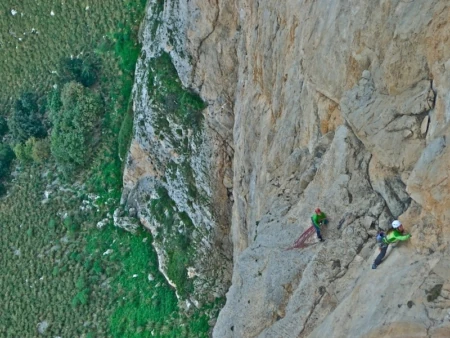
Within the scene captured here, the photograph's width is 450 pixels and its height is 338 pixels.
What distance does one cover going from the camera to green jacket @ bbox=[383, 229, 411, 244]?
608 inches

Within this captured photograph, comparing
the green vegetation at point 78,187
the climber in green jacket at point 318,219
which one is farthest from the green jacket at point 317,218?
the green vegetation at point 78,187

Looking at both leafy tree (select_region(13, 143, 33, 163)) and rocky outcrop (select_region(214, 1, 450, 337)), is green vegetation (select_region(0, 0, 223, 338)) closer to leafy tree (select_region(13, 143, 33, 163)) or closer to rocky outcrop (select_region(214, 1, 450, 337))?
leafy tree (select_region(13, 143, 33, 163))

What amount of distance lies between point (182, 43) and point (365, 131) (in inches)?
789

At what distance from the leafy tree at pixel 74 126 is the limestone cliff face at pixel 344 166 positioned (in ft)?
58.2

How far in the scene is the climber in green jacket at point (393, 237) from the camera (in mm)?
15539

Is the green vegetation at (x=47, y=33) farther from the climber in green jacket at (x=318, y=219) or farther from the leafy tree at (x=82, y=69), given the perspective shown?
the climber in green jacket at (x=318, y=219)

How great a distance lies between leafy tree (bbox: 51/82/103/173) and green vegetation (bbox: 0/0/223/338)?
0.08 meters

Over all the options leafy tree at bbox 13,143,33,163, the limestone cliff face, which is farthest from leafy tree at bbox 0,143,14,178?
the limestone cliff face

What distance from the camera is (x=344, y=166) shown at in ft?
62.4

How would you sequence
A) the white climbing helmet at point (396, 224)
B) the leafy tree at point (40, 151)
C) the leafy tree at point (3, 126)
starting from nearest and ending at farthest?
1. the white climbing helmet at point (396, 224)
2. the leafy tree at point (40, 151)
3. the leafy tree at point (3, 126)

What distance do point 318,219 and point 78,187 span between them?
1060 inches

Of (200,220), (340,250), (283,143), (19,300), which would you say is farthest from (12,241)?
(340,250)

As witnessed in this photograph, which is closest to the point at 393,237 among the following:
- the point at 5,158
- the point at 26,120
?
the point at 26,120

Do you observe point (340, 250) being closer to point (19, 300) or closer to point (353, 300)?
point (353, 300)
